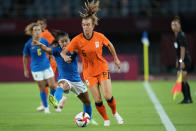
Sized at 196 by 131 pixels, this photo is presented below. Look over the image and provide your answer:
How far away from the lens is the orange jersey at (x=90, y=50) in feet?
29.7

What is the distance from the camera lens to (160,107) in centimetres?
1283

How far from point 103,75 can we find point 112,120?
1.53 meters

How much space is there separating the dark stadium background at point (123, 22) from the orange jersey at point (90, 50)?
1629cm

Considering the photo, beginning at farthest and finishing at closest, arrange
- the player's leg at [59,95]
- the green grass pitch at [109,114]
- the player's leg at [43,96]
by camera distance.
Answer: the player's leg at [43,96] → the player's leg at [59,95] → the green grass pitch at [109,114]

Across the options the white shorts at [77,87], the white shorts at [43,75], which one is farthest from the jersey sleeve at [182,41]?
the white shorts at [77,87]

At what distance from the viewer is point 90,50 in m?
9.03

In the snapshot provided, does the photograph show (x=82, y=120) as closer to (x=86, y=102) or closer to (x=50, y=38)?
(x=86, y=102)

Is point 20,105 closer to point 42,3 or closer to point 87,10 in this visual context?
point 87,10

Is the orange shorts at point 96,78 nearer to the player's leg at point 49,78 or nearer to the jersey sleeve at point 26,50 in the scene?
the player's leg at point 49,78

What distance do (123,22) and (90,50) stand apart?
17903 mm

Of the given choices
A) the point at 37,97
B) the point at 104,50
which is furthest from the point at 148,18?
the point at 37,97

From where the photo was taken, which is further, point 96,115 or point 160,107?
point 160,107

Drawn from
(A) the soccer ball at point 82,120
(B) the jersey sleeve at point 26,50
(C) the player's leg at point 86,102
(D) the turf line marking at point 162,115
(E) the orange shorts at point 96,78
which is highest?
(B) the jersey sleeve at point 26,50

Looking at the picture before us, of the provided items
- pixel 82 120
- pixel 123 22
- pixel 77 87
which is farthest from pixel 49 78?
pixel 123 22
